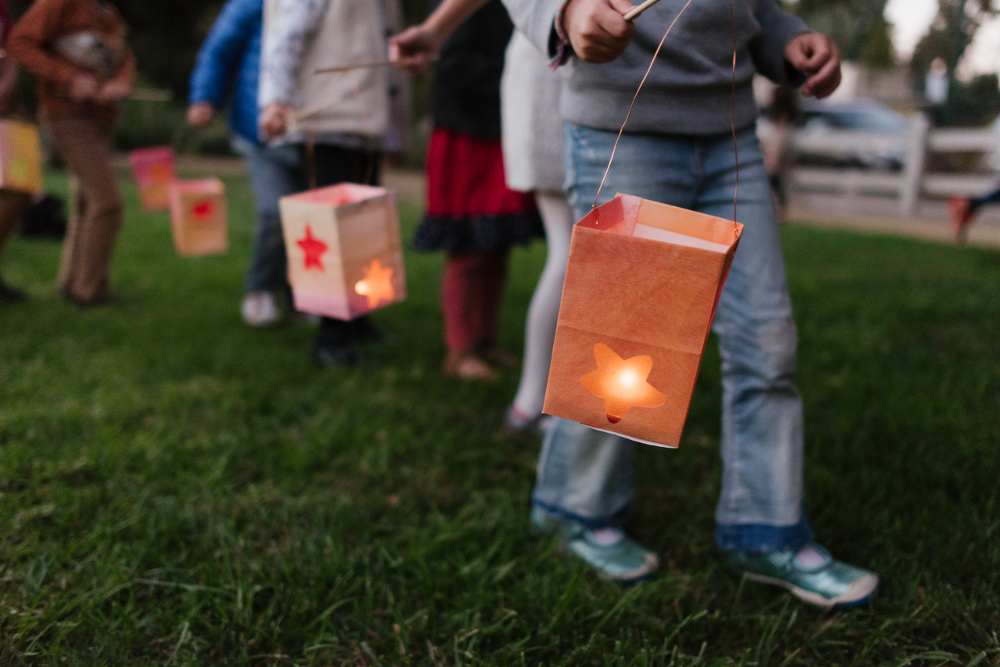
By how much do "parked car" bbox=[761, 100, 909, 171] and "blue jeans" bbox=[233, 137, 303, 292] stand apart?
9310 millimetres

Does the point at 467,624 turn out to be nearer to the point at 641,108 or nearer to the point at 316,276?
the point at 316,276

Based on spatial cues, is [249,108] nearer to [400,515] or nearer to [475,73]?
[475,73]

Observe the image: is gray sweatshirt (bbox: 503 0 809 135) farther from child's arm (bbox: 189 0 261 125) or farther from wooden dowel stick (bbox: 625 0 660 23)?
child's arm (bbox: 189 0 261 125)

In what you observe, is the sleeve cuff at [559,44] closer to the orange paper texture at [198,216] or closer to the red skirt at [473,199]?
the red skirt at [473,199]

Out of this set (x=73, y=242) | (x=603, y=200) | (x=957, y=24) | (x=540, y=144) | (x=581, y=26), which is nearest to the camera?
(x=581, y=26)

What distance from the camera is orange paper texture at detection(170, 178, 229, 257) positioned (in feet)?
10.2

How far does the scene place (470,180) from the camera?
2.84 metres

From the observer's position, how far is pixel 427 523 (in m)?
1.99

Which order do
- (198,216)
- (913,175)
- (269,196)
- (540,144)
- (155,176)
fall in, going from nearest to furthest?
(540,144)
(198,216)
(269,196)
(155,176)
(913,175)

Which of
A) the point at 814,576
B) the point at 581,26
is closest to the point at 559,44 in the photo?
the point at 581,26

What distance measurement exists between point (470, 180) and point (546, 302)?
687 millimetres

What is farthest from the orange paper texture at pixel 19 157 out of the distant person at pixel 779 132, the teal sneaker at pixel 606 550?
the distant person at pixel 779 132

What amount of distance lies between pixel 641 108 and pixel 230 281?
362 centimetres

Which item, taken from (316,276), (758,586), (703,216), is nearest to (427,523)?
(316,276)
